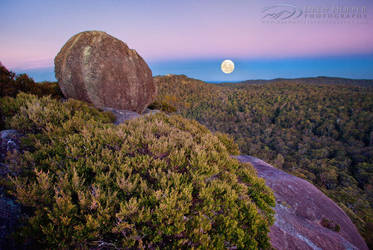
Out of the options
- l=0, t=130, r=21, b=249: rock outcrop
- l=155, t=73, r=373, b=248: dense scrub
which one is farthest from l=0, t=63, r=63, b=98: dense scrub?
l=155, t=73, r=373, b=248: dense scrub

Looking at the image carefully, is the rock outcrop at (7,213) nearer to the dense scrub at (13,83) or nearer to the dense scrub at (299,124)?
the dense scrub at (13,83)

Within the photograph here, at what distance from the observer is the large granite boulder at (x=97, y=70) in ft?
40.5

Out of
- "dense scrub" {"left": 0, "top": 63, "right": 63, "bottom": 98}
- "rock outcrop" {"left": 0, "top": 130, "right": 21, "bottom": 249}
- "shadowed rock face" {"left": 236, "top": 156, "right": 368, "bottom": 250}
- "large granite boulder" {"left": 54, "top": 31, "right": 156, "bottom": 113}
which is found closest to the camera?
"rock outcrop" {"left": 0, "top": 130, "right": 21, "bottom": 249}

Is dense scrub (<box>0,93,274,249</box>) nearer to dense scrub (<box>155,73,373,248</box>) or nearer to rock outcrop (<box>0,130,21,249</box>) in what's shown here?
rock outcrop (<box>0,130,21,249</box>)

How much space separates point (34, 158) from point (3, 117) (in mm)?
3916

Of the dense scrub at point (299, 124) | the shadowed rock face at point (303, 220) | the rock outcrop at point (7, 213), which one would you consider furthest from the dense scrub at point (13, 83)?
the dense scrub at point (299, 124)

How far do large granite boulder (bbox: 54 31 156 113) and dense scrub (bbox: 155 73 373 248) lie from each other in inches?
1588

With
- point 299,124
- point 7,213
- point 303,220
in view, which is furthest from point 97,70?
point 299,124

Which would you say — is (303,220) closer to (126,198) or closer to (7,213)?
(126,198)

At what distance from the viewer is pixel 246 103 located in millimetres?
91812

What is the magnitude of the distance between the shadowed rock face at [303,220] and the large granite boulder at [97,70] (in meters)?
13.3

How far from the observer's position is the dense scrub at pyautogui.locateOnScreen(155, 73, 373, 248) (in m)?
48.7

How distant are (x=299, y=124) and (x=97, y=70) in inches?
3744

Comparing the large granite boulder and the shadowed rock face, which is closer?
the shadowed rock face
